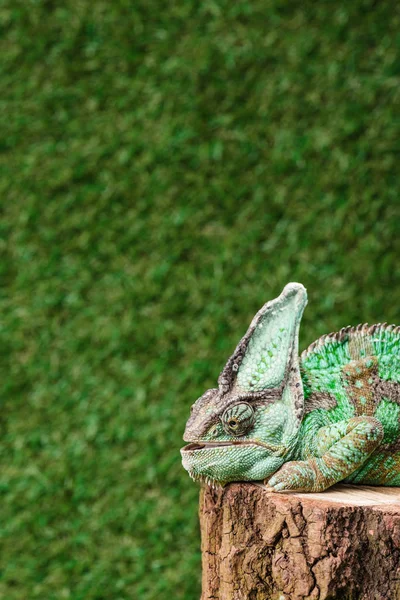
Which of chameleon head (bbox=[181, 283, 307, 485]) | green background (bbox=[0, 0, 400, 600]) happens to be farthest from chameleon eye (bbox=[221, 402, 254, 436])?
green background (bbox=[0, 0, 400, 600])

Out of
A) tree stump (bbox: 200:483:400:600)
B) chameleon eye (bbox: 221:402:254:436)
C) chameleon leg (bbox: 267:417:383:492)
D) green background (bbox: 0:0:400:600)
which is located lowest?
tree stump (bbox: 200:483:400:600)

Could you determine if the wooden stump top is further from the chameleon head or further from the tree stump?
the chameleon head

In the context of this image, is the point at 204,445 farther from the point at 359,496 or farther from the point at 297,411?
the point at 359,496

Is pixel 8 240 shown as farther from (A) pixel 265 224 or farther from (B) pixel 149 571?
(B) pixel 149 571

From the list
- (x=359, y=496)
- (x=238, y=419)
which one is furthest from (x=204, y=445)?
(x=359, y=496)

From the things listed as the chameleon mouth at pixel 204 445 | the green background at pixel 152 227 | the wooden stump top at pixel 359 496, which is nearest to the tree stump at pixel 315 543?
the wooden stump top at pixel 359 496

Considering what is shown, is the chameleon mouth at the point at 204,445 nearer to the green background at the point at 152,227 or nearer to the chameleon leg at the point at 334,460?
the chameleon leg at the point at 334,460

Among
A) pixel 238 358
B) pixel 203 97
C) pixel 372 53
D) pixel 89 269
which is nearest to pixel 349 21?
pixel 372 53
